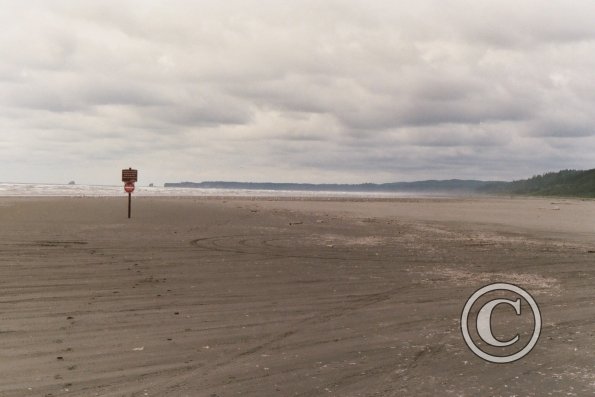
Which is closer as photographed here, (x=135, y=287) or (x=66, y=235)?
Result: (x=135, y=287)

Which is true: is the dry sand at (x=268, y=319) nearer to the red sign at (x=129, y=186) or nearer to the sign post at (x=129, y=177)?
the red sign at (x=129, y=186)

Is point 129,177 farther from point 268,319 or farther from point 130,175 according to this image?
point 268,319

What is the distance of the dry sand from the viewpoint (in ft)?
17.8

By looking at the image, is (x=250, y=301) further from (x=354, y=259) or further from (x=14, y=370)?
(x=354, y=259)

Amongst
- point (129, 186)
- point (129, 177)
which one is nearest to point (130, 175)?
point (129, 177)

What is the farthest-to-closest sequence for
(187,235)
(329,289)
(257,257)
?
(187,235) < (257,257) < (329,289)

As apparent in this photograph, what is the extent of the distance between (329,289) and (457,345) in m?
3.75

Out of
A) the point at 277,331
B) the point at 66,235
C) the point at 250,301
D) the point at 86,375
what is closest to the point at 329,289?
the point at 250,301

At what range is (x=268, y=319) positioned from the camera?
7887 millimetres

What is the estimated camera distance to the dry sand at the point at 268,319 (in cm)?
542

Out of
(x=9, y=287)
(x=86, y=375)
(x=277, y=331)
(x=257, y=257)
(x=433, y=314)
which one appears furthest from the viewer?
(x=257, y=257)

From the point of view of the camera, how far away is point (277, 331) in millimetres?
7258

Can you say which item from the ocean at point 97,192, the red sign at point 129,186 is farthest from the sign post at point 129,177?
the ocean at point 97,192

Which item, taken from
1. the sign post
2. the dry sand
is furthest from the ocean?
the dry sand
